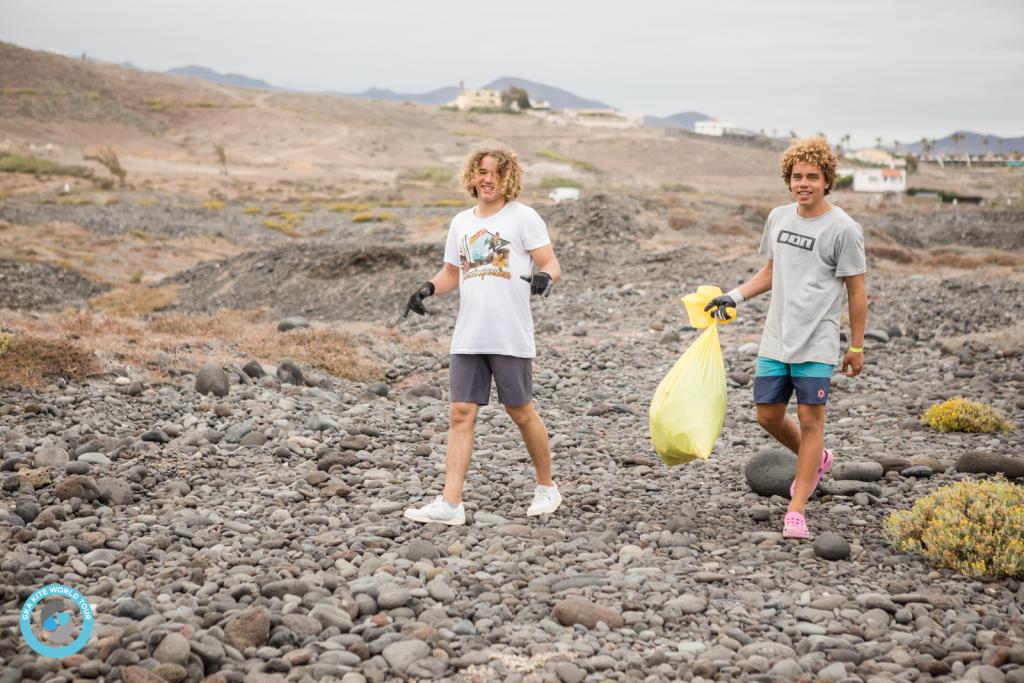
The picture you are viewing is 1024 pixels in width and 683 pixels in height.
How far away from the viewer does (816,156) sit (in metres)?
4.98

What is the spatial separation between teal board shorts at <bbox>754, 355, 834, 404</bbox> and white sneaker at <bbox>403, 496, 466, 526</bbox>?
1.87 m

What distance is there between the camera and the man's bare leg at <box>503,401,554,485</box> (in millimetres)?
5285

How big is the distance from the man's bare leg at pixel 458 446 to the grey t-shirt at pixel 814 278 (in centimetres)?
181

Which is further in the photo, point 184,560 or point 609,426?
point 609,426

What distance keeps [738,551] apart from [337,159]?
80.8 meters

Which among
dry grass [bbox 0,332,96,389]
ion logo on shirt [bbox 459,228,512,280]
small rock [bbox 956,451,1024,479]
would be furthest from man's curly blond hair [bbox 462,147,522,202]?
dry grass [bbox 0,332,96,389]

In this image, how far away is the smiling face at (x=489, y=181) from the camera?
5082 millimetres

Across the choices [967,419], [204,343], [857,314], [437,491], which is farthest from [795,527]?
[204,343]

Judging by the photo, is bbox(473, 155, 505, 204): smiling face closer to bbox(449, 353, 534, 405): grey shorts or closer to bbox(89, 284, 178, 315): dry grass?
bbox(449, 353, 534, 405): grey shorts

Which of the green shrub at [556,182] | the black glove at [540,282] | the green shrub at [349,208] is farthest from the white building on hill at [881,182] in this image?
the black glove at [540,282]

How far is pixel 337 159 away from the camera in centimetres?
8194

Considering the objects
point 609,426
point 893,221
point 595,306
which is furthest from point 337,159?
point 609,426

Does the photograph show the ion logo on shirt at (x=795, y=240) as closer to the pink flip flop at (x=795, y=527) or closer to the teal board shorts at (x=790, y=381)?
the teal board shorts at (x=790, y=381)

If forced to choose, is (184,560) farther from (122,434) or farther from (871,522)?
(871,522)
